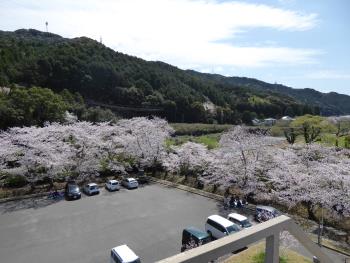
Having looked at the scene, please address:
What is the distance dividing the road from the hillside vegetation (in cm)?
3565

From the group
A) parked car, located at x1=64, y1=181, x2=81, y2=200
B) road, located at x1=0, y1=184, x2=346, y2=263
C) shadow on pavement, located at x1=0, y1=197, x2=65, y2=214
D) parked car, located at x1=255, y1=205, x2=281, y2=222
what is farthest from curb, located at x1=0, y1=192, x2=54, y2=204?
parked car, located at x1=255, y1=205, x2=281, y2=222

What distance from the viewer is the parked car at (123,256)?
12.6 metres

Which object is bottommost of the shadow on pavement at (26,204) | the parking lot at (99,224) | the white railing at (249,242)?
the shadow on pavement at (26,204)

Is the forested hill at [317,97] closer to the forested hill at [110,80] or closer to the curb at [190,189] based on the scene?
the forested hill at [110,80]

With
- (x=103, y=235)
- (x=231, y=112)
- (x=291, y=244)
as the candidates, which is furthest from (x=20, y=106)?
(x=231, y=112)

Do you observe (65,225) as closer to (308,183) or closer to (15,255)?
(15,255)

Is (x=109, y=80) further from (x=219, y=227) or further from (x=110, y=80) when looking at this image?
(x=219, y=227)

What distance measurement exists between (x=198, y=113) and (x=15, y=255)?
189 feet

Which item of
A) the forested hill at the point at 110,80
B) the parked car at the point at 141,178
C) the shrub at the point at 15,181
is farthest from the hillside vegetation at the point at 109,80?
the parked car at the point at 141,178

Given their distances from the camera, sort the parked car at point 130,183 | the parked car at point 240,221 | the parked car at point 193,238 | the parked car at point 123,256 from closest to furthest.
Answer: the parked car at point 123,256 → the parked car at point 193,238 → the parked car at point 240,221 → the parked car at point 130,183

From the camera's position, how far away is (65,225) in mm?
17781

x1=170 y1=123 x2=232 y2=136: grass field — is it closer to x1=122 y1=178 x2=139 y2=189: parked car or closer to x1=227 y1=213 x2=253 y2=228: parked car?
x1=122 y1=178 x2=139 y2=189: parked car

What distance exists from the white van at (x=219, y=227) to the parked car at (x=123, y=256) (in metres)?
4.34

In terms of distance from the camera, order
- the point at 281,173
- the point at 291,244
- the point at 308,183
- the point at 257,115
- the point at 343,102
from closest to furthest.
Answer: the point at 291,244, the point at 308,183, the point at 281,173, the point at 257,115, the point at 343,102
